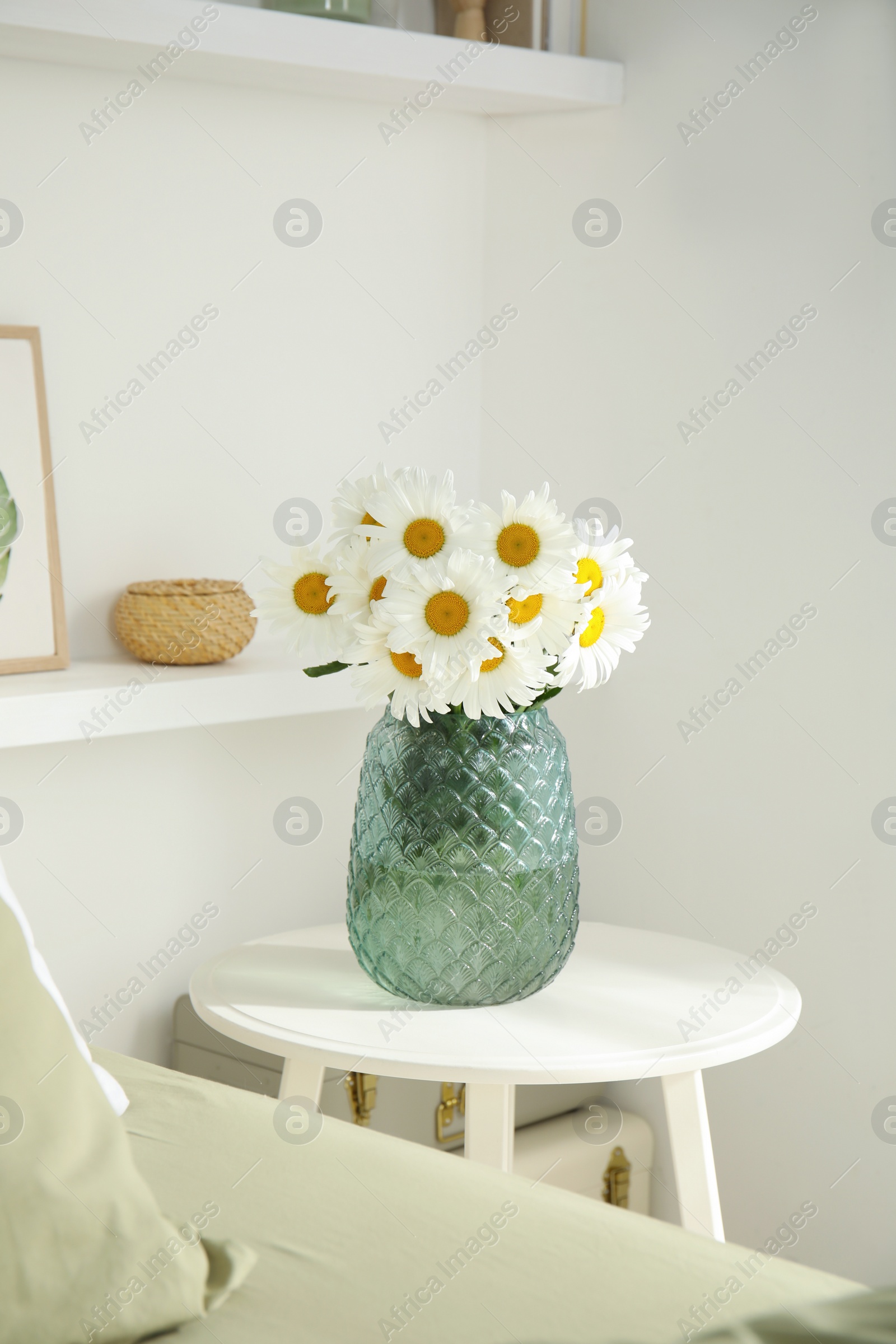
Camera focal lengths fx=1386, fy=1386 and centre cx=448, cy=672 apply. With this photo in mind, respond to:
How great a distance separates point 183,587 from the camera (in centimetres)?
164

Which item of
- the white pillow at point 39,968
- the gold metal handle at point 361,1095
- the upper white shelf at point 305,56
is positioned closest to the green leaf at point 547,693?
the white pillow at point 39,968

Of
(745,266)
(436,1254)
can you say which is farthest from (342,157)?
(436,1254)

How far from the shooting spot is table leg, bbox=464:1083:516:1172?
127 cm

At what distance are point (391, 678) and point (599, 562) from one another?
0.23 m

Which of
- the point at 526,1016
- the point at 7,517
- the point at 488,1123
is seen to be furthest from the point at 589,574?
the point at 7,517

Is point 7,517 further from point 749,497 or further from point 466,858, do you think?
point 749,497

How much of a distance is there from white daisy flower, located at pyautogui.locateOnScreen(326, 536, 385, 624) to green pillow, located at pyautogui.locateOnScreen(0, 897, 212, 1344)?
1.61 feet

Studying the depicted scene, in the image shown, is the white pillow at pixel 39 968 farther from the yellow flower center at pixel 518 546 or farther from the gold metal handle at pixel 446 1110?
the gold metal handle at pixel 446 1110

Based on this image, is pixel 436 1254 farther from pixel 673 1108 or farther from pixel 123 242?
pixel 123 242

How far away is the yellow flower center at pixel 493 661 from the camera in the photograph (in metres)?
1.19

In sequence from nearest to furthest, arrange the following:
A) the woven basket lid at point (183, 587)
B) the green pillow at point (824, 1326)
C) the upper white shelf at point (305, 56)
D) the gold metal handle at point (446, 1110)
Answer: the green pillow at point (824, 1326), the upper white shelf at point (305, 56), the woven basket lid at point (183, 587), the gold metal handle at point (446, 1110)

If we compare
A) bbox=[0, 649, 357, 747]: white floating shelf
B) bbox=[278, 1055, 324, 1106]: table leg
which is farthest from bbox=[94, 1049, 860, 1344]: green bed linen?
bbox=[0, 649, 357, 747]: white floating shelf

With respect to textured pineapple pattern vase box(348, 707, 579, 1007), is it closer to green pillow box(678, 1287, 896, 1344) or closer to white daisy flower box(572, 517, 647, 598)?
white daisy flower box(572, 517, 647, 598)

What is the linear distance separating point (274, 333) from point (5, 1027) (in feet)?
3.84
